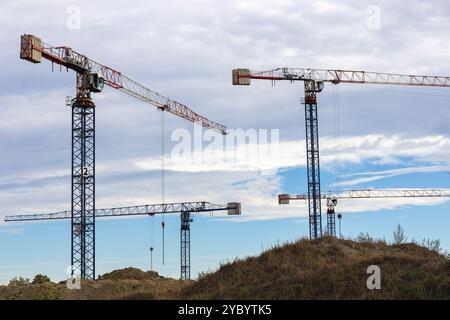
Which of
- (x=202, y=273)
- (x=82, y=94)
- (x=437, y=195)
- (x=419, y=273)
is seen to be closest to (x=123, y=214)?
(x=82, y=94)

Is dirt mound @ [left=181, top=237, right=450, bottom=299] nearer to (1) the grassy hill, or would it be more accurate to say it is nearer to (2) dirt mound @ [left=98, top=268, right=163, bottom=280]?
(1) the grassy hill

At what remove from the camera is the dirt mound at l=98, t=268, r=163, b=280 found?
64119 millimetres

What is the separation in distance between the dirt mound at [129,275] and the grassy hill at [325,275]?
110ft

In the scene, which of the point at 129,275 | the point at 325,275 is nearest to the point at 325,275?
the point at 325,275

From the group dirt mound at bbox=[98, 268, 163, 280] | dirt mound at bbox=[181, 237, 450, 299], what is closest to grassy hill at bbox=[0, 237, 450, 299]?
dirt mound at bbox=[181, 237, 450, 299]

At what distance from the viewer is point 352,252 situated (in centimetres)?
3244

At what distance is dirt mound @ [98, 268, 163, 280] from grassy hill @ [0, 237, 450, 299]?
33.5 meters

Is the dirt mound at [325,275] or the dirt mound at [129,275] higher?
the dirt mound at [325,275]

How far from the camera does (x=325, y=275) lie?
1075 inches

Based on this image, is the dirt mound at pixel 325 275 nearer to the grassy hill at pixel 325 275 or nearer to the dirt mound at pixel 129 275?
the grassy hill at pixel 325 275

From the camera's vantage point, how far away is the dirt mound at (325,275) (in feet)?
82.6

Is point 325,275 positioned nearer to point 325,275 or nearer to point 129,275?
point 325,275

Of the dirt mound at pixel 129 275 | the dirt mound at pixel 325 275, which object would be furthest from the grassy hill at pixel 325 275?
Result: the dirt mound at pixel 129 275
